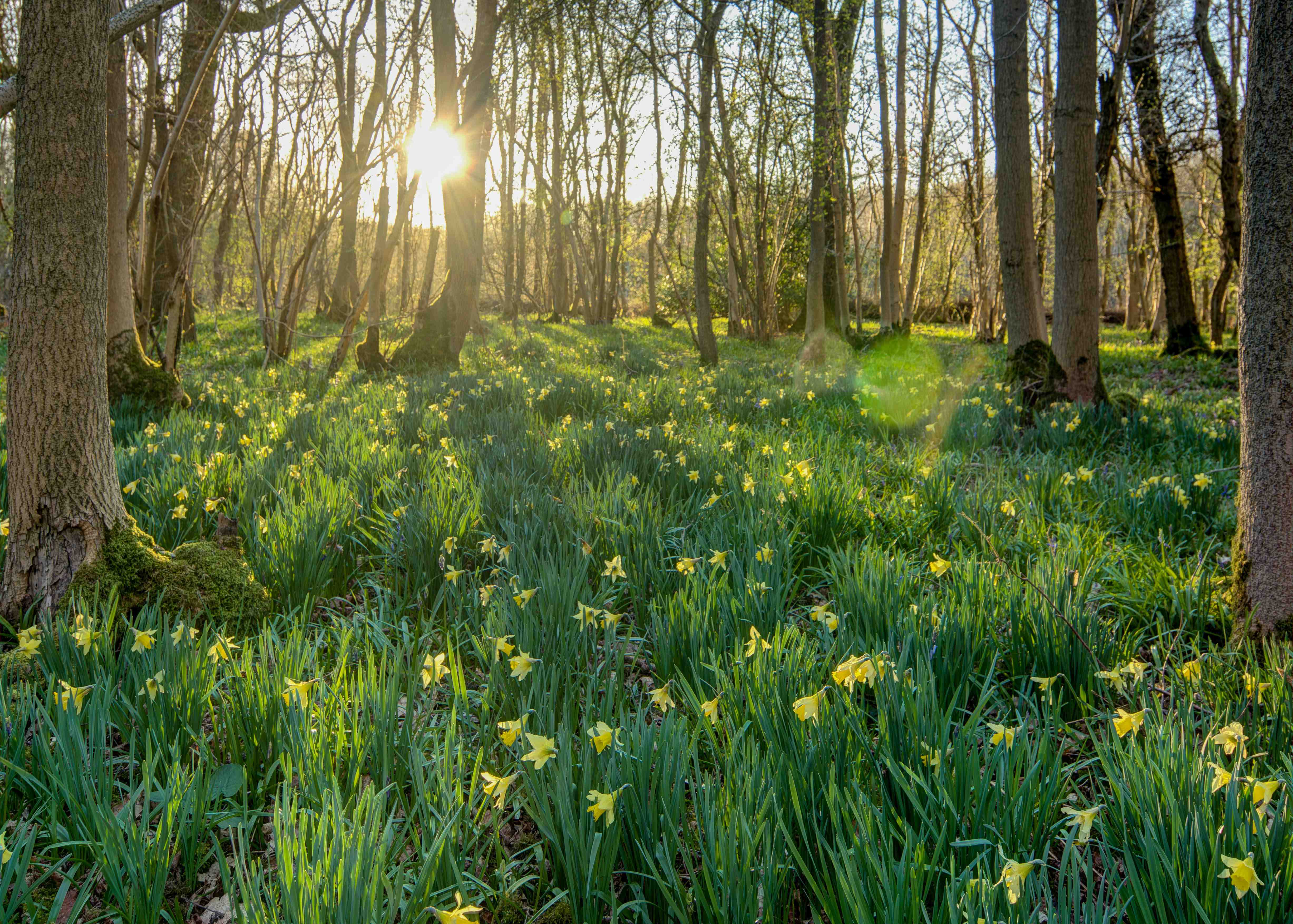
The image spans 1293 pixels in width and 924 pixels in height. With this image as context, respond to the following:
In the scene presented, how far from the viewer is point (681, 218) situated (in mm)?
25000

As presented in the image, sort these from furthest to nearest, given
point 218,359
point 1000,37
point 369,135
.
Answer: point 218,359, point 369,135, point 1000,37

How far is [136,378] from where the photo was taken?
6.02 m

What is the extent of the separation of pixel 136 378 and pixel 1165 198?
14.1m

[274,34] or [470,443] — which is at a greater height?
[274,34]

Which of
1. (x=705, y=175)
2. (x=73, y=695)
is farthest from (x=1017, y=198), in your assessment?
(x=73, y=695)

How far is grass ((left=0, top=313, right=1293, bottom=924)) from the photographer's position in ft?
4.15

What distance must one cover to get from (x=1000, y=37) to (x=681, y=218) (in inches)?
756

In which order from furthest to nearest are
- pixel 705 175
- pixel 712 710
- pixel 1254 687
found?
pixel 705 175, pixel 1254 687, pixel 712 710

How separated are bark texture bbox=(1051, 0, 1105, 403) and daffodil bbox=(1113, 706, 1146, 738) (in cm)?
557

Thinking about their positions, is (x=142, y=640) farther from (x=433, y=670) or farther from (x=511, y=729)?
(x=511, y=729)

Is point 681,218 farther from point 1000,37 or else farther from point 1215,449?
point 1215,449

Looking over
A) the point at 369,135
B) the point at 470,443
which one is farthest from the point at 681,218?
the point at 470,443

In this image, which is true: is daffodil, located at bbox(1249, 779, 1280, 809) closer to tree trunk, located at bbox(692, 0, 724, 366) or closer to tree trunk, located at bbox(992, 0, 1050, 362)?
tree trunk, located at bbox(992, 0, 1050, 362)

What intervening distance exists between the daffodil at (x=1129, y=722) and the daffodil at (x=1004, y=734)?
0.18 m
